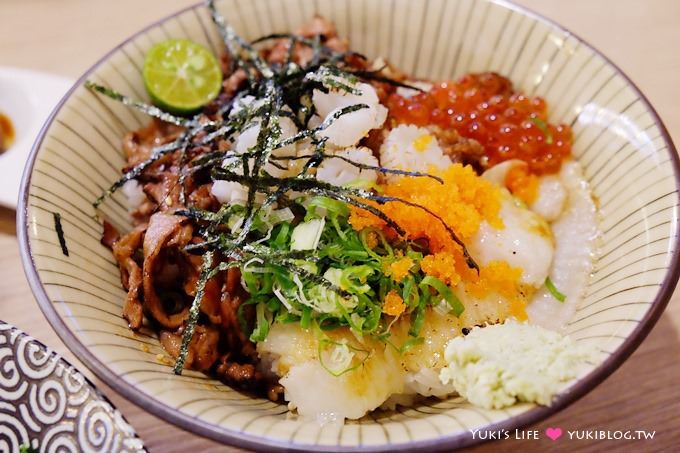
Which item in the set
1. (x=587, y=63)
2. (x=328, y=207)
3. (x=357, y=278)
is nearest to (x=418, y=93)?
(x=587, y=63)

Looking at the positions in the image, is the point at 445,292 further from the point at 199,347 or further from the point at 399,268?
the point at 199,347

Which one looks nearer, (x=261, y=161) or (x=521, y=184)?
(x=261, y=161)

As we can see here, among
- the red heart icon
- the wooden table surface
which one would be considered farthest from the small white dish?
the red heart icon

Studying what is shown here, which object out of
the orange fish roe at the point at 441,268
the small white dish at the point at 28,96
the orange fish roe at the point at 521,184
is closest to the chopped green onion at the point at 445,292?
the orange fish roe at the point at 441,268

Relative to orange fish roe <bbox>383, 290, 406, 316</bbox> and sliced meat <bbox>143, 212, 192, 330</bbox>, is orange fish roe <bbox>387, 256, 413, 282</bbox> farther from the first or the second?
sliced meat <bbox>143, 212, 192, 330</bbox>

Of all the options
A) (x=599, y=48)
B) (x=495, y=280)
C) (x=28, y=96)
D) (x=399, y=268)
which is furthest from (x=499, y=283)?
(x=28, y=96)

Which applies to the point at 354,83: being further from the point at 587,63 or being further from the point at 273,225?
the point at 587,63

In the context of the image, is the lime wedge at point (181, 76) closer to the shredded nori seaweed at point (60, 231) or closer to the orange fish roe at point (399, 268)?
the shredded nori seaweed at point (60, 231)
